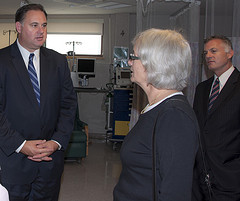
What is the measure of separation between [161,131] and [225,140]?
45.0 inches

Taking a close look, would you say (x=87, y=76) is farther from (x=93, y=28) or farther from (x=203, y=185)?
(x=203, y=185)

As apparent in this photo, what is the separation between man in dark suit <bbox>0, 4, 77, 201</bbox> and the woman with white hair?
2.49 feet

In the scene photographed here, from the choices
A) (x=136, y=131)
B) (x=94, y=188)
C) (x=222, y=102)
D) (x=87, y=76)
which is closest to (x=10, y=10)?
(x=87, y=76)

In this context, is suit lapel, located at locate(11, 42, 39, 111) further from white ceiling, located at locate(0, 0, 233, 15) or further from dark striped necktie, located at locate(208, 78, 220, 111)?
white ceiling, located at locate(0, 0, 233, 15)

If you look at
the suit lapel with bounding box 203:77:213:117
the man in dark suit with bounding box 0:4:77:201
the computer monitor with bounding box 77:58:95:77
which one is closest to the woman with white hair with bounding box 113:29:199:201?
the man in dark suit with bounding box 0:4:77:201

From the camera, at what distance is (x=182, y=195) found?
119 cm

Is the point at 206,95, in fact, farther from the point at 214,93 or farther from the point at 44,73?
the point at 44,73

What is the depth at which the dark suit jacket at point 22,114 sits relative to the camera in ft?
6.13

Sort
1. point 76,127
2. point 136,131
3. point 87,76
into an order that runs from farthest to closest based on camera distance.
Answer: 1. point 87,76
2. point 76,127
3. point 136,131

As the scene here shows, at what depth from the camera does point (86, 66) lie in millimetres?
6582

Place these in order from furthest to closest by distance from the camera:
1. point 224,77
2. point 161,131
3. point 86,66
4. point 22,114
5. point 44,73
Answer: point 86,66, point 224,77, point 44,73, point 22,114, point 161,131

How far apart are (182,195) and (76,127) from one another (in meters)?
4.26

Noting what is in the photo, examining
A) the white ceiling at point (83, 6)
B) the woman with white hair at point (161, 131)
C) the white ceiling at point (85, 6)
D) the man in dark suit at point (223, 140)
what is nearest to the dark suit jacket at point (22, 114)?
the woman with white hair at point (161, 131)

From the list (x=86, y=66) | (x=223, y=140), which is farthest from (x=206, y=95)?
(x=86, y=66)
